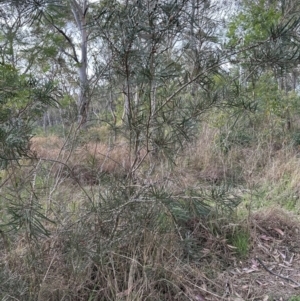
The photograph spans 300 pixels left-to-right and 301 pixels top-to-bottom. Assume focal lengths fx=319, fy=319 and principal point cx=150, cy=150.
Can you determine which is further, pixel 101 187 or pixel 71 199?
pixel 71 199

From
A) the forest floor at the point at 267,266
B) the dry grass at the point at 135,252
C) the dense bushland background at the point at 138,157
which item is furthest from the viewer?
the forest floor at the point at 267,266

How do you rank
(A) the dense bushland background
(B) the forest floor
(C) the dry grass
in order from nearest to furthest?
1. (A) the dense bushland background
2. (C) the dry grass
3. (B) the forest floor

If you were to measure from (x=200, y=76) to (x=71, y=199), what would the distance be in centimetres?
144

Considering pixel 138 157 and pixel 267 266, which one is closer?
pixel 138 157

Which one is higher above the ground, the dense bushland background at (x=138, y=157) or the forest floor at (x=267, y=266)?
the dense bushland background at (x=138, y=157)

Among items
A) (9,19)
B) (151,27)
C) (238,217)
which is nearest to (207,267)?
(238,217)

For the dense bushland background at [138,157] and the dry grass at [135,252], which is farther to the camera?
the dry grass at [135,252]

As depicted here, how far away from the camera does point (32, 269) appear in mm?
1790

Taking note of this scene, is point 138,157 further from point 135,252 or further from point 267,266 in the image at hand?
point 267,266

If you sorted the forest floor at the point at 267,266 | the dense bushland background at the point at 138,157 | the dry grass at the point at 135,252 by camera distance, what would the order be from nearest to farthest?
the dense bushland background at the point at 138,157, the dry grass at the point at 135,252, the forest floor at the point at 267,266

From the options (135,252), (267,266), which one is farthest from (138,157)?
(267,266)

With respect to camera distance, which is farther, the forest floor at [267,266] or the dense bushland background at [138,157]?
the forest floor at [267,266]

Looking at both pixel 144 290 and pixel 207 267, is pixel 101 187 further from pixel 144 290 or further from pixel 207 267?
pixel 207 267

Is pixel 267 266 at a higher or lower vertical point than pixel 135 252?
lower
